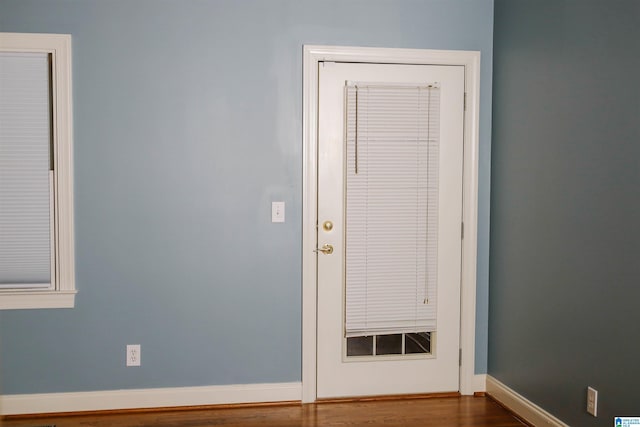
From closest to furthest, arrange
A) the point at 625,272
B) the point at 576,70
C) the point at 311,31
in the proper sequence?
the point at 625,272, the point at 576,70, the point at 311,31

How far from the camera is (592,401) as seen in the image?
251 cm

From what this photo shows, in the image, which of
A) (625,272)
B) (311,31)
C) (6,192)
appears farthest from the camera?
(311,31)

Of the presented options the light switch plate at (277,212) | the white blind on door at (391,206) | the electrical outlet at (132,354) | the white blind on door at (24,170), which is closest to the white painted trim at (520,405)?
the white blind on door at (391,206)

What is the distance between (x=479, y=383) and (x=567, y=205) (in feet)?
4.38

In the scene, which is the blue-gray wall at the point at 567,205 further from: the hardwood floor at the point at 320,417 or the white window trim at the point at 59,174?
the white window trim at the point at 59,174

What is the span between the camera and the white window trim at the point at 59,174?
9.94 ft

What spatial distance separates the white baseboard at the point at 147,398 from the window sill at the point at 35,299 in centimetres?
50

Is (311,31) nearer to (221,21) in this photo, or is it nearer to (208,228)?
(221,21)

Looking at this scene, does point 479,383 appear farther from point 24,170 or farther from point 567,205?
point 24,170

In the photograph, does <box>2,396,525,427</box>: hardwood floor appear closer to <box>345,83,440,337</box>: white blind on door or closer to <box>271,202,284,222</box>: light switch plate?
<box>345,83,440,337</box>: white blind on door

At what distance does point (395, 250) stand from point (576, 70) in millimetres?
1362

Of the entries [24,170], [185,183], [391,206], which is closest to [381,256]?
[391,206]

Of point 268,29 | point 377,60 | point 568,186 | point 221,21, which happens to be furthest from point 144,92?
point 568,186

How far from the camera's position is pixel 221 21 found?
10.4 ft
